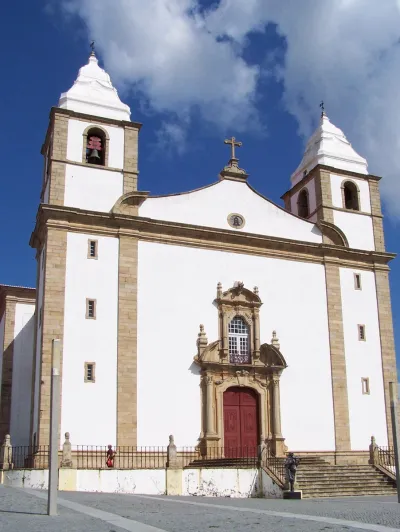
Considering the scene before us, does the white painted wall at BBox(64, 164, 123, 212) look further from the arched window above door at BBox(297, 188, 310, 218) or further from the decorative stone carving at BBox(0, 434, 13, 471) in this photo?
the arched window above door at BBox(297, 188, 310, 218)

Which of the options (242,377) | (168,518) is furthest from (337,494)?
(168,518)

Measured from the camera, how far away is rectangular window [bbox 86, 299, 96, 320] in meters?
24.2

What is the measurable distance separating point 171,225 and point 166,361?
17.2 feet

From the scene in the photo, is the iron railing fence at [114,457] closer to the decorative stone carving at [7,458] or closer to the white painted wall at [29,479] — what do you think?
the decorative stone carving at [7,458]

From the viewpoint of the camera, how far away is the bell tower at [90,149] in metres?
25.8

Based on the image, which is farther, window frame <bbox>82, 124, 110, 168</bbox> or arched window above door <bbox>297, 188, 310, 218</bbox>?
arched window above door <bbox>297, 188, 310, 218</bbox>

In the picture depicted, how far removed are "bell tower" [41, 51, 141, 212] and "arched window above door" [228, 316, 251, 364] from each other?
6.54 metres

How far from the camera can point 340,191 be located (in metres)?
31.3

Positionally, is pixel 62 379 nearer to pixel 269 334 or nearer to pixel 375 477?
pixel 269 334

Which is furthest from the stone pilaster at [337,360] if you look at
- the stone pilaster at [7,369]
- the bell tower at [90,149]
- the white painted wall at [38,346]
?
the stone pilaster at [7,369]

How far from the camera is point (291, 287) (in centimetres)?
2805

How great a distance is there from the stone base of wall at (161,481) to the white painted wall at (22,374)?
819cm

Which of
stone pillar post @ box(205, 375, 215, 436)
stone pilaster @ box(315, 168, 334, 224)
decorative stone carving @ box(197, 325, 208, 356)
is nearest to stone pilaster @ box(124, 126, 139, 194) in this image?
decorative stone carving @ box(197, 325, 208, 356)

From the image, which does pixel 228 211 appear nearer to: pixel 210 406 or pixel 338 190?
pixel 338 190
